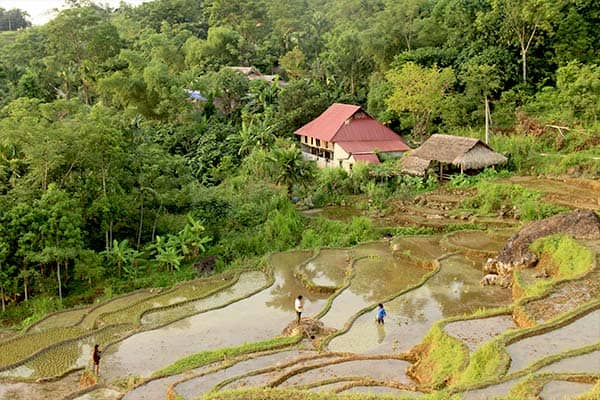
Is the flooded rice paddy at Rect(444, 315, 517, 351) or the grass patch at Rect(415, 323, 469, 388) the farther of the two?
the flooded rice paddy at Rect(444, 315, 517, 351)

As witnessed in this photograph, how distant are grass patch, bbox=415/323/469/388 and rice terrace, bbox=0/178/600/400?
0.12 feet

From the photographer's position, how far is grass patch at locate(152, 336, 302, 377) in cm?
1406

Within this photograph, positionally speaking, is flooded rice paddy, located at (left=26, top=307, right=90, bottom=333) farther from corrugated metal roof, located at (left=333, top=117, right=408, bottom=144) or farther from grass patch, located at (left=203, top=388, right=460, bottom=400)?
corrugated metal roof, located at (left=333, top=117, right=408, bottom=144)

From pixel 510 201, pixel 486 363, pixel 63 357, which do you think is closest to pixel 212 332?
pixel 63 357

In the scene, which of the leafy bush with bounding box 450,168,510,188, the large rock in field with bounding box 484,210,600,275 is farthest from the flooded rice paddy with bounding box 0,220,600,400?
the leafy bush with bounding box 450,168,510,188

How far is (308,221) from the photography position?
2716 centimetres

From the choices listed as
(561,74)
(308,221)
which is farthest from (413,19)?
(308,221)

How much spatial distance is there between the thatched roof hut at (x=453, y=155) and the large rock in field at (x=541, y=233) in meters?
9.59

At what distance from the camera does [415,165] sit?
3048 cm

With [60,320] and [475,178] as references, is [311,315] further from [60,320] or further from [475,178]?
[475,178]

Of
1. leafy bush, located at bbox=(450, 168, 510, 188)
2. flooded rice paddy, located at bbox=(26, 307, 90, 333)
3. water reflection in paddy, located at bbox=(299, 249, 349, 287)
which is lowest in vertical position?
water reflection in paddy, located at bbox=(299, 249, 349, 287)

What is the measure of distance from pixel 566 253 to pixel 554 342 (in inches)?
232

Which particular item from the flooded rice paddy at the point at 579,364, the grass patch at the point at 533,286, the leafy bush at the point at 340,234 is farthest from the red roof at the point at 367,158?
the flooded rice paddy at the point at 579,364

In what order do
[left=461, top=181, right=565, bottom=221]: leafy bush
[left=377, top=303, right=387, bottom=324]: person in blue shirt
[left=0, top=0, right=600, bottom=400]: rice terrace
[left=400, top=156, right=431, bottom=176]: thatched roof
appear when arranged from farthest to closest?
[left=400, top=156, right=431, bottom=176]: thatched roof → [left=461, top=181, right=565, bottom=221]: leafy bush → [left=377, top=303, right=387, bottom=324]: person in blue shirt → [left=0, top=0, right=600, bottom=400]: rice terrace
